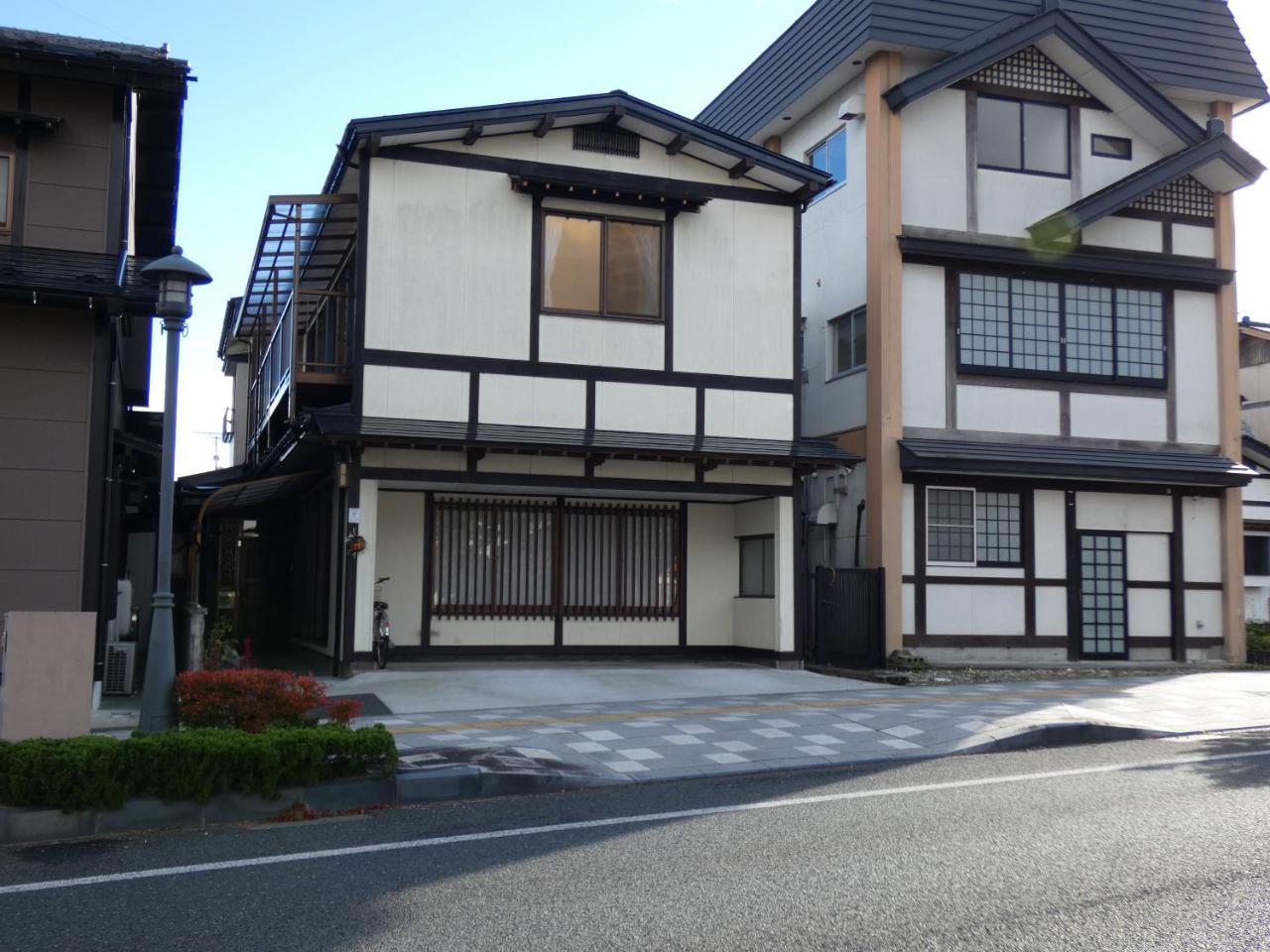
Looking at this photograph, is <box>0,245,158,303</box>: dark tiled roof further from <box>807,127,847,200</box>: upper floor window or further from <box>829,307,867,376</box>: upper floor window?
<box>807,127,847,200</box>: upper floor window

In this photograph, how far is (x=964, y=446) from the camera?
18.9 meters

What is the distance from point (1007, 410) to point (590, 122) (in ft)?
26.5

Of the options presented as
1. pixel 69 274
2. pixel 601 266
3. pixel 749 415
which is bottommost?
pixel 749 415

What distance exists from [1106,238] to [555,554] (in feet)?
34.8

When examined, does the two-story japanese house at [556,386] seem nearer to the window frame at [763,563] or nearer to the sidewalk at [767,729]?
the window frame at [763,563]

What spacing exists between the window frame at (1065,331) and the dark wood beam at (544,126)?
6.98 meters

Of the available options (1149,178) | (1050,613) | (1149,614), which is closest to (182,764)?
(1050,613)

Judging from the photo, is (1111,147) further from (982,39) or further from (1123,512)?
(1123,512)

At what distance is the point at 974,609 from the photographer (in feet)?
62.6

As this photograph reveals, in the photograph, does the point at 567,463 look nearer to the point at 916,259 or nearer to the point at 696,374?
the point at 696,374

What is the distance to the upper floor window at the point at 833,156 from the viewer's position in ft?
67.2

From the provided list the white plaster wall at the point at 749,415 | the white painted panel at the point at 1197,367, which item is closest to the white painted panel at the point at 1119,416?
the white painted panel at the point at 1197,367

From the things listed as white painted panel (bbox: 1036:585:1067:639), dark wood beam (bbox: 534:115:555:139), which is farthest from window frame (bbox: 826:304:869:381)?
dark wood beam (bbox: 534:115:555:139)

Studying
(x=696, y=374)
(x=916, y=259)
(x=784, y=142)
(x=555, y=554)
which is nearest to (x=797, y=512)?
(x=696, y=374)
